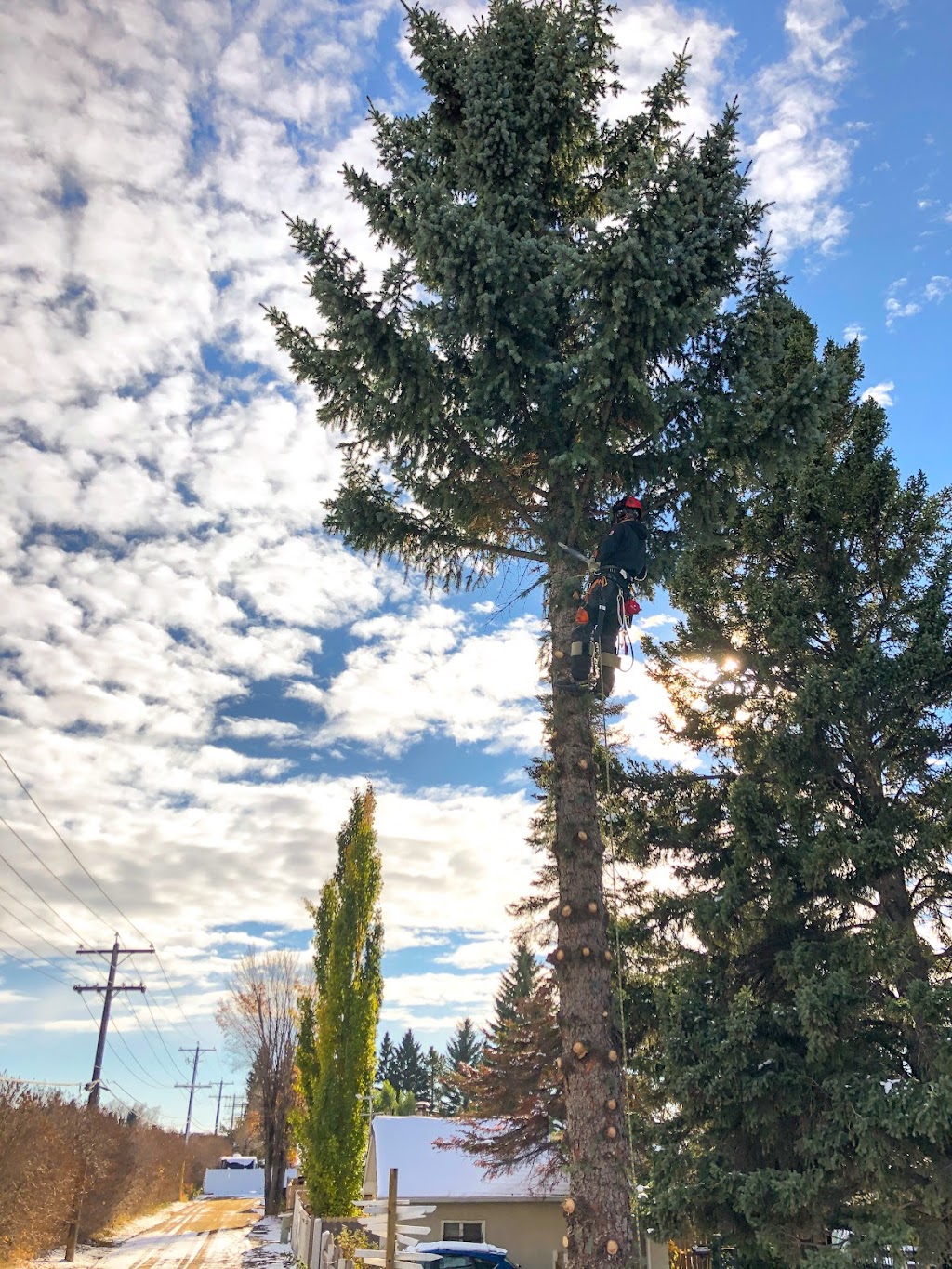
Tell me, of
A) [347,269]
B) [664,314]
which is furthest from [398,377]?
[664,314]

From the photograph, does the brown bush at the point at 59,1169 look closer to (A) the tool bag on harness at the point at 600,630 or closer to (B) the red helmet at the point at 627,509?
(A) the tool bag on harness at the point at 600,630

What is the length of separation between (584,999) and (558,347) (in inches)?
242

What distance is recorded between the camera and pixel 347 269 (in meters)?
8.29

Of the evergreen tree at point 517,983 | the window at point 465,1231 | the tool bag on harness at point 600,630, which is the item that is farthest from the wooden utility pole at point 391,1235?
the evergreen tree at point 517,983

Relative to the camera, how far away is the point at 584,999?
271 inches

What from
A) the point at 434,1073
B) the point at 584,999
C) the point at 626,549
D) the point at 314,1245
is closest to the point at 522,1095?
the point at 314,1245

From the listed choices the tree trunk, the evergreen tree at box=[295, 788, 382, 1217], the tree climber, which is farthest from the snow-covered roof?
the tree climber

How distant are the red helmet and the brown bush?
16520mm

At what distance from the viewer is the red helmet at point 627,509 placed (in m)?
8.06

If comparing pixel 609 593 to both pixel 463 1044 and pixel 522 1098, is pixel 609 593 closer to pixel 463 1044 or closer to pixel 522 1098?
pixel 522 1098

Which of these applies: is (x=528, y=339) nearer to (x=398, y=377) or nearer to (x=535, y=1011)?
(x=398, y=377)

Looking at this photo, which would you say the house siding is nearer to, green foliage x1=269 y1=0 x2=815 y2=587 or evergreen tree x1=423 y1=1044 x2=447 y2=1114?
green foliage x1=269 y1=0 x2=815 y2=587

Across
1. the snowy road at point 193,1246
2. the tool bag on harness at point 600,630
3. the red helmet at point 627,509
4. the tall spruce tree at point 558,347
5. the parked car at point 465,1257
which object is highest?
the tall spruce tree at point 558,347

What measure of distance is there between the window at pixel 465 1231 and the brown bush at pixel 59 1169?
9.34 meters
